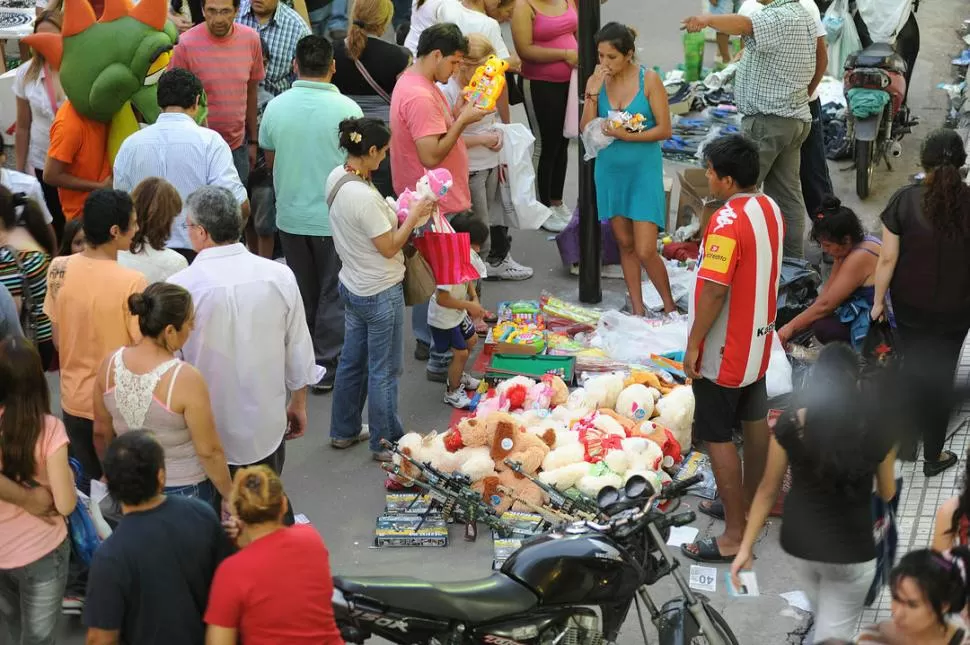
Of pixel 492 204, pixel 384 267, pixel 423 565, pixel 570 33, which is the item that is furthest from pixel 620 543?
pixel 570 33

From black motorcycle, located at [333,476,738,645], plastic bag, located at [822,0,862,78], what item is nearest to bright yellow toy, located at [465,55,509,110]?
black motorcycle, located at [333,476,738,645]

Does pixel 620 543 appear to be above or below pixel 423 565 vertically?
above

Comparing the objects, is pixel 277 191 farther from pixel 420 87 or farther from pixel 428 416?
pixel 428 416

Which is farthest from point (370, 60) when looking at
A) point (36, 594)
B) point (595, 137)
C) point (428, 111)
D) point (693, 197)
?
point (36, 594)

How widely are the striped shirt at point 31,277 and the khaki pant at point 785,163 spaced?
14.9ft

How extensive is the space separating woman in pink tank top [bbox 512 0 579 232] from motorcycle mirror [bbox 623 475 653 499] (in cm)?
512

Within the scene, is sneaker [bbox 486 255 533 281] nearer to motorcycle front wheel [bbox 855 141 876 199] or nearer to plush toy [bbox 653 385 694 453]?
plush toy [bbox 653 385 694 453]

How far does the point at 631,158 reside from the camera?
7.45 m

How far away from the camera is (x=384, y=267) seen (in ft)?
19.3

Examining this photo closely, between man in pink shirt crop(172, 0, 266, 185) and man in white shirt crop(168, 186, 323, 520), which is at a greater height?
man in pink shirt crop(172, 0, 266, 185)

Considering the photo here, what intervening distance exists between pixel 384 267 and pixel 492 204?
8.24ft

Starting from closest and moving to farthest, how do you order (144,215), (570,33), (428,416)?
(144,215) < (428,416) < (570,33)

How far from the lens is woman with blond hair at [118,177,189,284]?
5277mm

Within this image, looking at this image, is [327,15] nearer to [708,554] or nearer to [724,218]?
[724,218]
